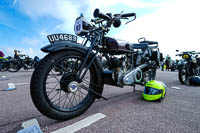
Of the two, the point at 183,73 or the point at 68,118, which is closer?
the point at 68,118

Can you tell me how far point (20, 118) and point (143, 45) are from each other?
2508mm

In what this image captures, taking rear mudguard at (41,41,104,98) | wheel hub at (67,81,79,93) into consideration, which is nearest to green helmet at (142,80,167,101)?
rear mudguard at (41,41,104,98)

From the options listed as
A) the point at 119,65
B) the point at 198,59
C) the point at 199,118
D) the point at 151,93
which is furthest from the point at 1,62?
the point at 198,59

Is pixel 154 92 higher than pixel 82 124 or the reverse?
higher

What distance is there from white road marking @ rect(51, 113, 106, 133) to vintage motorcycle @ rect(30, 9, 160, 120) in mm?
138

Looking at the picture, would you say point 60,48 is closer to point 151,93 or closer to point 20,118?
point 20,118

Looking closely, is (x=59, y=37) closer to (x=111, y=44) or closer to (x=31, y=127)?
(x=111, y=44)

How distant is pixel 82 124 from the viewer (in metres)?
1.14

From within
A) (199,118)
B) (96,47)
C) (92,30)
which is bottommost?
(199,118)

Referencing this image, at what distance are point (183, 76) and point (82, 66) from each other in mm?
4506

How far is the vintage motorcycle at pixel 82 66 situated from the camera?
1.08 metres

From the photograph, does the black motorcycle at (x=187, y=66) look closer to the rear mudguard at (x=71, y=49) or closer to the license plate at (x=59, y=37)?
the rear mudguard at (x=71, y=49)

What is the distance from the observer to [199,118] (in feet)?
4.31

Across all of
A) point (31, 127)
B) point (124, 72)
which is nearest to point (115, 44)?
point (124, 72)
